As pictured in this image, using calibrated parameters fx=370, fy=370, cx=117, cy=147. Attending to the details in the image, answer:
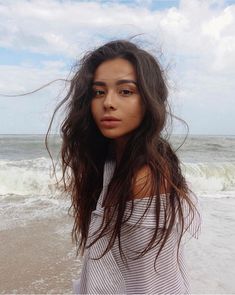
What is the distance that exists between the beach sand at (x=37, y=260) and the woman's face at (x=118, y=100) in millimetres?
2302

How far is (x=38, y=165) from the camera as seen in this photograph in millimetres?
12750

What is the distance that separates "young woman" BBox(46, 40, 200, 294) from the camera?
111 centimetres

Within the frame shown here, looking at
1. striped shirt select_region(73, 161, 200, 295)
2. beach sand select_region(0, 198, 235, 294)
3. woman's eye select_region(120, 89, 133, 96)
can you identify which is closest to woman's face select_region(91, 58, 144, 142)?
woman's eye select_region(120, 89, 133, 96)

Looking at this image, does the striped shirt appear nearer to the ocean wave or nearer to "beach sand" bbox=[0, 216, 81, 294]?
"beach sand" bbox=[0, 216, 81, 294]

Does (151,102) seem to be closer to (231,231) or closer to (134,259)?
(134,259)

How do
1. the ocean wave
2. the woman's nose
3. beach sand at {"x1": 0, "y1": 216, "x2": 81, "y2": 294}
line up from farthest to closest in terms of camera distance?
the ocean wave → beach sand at {"x1": 0, "y1": 216, "x2": 81, "y2": 294} → the woman's nose

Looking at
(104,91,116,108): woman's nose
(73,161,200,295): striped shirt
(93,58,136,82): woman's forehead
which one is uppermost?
(93,58,136,82): woman's forehead

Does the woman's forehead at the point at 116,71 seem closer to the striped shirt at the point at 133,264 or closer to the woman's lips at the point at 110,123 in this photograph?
the woman's lips at the point at 110,123

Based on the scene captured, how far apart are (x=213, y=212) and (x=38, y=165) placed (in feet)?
25.0

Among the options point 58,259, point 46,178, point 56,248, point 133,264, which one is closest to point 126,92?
point 133,264

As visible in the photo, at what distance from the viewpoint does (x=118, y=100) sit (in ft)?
4.05

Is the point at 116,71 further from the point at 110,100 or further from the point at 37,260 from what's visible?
the point at 37,260

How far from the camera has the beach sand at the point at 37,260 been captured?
10.7 ft

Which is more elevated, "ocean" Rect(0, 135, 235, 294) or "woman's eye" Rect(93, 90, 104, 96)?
"woman's eye" Rect(93, 90, 104, 96)
